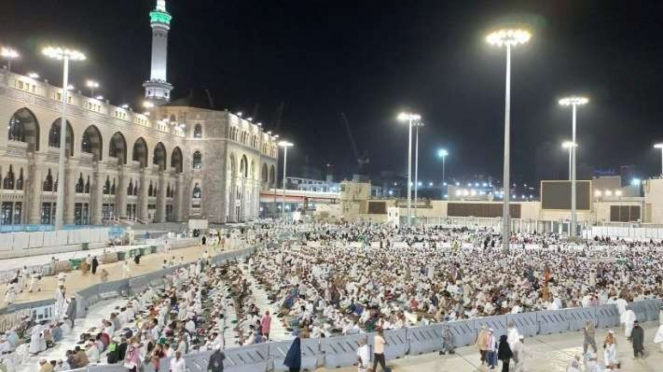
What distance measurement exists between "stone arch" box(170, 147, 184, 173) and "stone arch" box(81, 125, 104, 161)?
51.2 ft

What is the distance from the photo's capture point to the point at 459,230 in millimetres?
52688

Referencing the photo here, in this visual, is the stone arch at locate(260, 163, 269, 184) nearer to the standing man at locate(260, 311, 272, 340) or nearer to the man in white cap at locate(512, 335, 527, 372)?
the standing man at locate(260, 311, 272, 340)

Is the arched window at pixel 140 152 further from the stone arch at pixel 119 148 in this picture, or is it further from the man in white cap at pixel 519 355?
the man in white cap at pixel 519 355

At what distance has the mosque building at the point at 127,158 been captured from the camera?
36844 mm

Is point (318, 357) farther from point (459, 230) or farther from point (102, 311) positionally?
point (459, 230)

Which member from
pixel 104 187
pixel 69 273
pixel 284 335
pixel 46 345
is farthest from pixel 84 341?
pixel 104 187

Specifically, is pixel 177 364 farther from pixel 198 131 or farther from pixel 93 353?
pixel 198 131

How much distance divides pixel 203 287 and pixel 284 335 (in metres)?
6.20

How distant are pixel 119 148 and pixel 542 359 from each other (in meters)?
46.4

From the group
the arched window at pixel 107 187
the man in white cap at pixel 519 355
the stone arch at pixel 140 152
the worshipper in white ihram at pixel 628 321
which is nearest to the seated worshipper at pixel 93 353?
the man in white cap at pixel 519 355

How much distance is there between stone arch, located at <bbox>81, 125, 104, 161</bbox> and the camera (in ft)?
149

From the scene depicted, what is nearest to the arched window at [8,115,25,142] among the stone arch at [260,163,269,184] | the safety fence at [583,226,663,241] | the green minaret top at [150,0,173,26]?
the safety fence at [583,226,663,241]

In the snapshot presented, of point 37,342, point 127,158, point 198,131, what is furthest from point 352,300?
point 198,131

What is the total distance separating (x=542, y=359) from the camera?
38.6 ft
